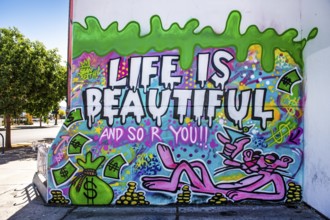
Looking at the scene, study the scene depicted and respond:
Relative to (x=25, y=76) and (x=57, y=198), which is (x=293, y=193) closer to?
(x=57, y=198)

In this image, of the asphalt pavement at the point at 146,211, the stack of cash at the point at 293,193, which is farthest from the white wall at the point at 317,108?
the asphalt pavement at the point at 146,211

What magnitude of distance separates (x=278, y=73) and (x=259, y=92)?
1.76 feet

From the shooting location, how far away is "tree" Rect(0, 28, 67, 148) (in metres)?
13.9

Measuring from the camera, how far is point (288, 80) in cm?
584

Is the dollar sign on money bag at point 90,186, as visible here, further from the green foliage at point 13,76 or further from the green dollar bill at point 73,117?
the green foliage at point 13,76

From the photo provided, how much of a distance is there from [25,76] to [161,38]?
10.6m

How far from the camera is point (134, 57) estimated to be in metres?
5.86

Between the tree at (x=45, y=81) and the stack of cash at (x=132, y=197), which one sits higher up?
the tree at (x=45, y=81)

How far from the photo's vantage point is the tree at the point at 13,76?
13703 millimetres

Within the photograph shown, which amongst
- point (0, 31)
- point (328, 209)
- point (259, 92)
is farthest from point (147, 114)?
point (0, 31)

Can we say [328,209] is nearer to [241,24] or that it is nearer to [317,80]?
[317,80]

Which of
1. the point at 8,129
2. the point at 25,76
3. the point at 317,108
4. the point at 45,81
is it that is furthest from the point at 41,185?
the point at 8,129

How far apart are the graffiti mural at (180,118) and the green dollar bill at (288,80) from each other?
20 mm

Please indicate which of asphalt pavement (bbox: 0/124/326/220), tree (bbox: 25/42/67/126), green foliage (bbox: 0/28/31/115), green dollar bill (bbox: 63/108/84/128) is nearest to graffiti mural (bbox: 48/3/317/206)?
green dollar bill (bbox: 63/108/84/128)
